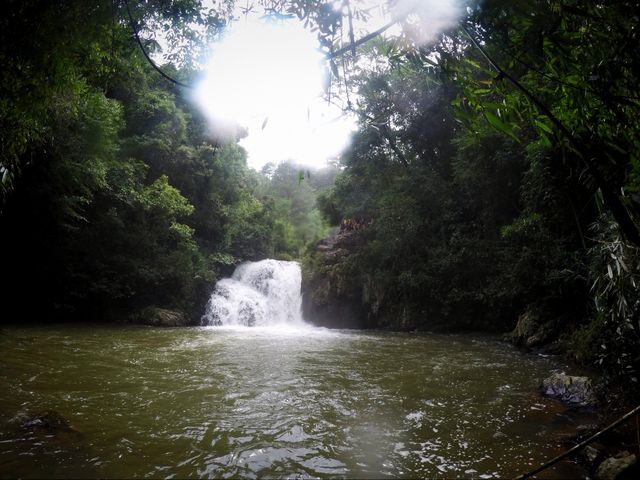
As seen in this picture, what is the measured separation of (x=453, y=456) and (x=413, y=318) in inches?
397

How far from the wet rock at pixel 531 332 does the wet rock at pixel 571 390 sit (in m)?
3.95

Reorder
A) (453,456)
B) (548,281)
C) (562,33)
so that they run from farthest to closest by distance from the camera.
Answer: (548,281) < (453,456) < (562,33)

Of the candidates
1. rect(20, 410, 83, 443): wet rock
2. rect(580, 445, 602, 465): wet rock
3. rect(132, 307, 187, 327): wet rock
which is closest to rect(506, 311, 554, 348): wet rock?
rect(580, 445, 602, 465): wet rock

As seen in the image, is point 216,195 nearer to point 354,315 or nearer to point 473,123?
point 354,315

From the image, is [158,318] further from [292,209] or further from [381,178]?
[292,209]

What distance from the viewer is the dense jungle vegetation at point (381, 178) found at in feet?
5.84

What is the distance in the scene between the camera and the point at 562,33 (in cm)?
154

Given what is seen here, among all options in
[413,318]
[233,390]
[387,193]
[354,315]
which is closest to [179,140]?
[387,193]

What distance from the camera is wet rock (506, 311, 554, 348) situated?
832cm

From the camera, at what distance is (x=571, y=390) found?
442cm

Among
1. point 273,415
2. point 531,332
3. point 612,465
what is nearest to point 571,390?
point 612,465

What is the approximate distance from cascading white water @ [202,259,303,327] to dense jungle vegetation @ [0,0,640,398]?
3.25 feet

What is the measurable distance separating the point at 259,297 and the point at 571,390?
1346 centimetres

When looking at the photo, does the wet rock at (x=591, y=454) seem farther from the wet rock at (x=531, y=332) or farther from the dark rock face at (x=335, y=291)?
the dark rock face at (x=335, y=291)
